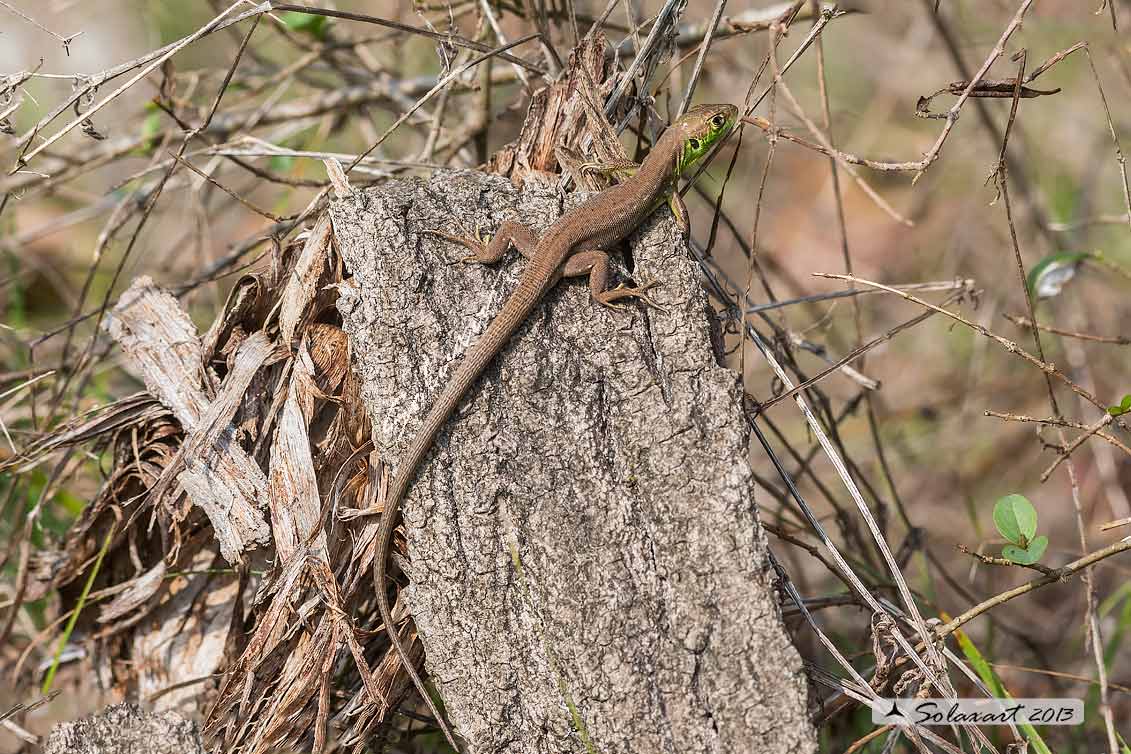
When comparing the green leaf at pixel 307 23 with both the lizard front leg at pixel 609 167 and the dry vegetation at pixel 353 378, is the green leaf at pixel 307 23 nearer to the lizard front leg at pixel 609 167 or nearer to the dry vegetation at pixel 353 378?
the dry vegetation at pixel 353 378

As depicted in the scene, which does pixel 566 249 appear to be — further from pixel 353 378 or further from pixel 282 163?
pixel 282 163

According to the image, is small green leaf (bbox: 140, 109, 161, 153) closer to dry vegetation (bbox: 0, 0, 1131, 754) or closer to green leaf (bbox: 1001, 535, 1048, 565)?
A: dry vegetation (bbox: 0, 0, 1131, 754)

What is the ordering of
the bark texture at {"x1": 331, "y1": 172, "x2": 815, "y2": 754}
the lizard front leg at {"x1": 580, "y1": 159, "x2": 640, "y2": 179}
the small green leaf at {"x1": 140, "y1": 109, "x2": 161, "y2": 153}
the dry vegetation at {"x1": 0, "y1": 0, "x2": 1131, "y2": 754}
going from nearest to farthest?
1. the bark texture at {"x1": 331, "y1": 172, "x2": 815, "y2": 754}
2. the dry vegetation at {"x1": 0, "y1": 0, "x2": 1131, "y2": 754}
3. the lizard front leg at {"x1": 580, "y1": 159, "x2": 640, "y2": 179}
4. the small green leaf at {"x1": 140, "y1": 109, "x2": 161, "y2": 153}

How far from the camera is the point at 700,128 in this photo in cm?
348

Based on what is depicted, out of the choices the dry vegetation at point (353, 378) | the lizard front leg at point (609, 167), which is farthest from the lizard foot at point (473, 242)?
the lizard front leg at point (609, 167)

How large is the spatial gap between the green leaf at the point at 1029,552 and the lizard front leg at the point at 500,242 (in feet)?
5.73

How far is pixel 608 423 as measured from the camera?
8.42 feet

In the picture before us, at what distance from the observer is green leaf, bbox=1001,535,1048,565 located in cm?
250

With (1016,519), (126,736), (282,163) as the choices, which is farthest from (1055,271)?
(126,736)

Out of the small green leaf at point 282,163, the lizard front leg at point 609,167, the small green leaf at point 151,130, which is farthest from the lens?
→ the small green leaf at point 151,130

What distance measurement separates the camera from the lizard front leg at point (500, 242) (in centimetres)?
278

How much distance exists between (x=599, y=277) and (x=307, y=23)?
2.13 metres

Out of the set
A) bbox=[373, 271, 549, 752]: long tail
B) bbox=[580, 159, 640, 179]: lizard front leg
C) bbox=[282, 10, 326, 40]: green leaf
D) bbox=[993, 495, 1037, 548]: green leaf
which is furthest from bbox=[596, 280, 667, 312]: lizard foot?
bbox=[282, 10, 326, 40]: green leaf

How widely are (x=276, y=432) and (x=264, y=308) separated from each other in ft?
1.63
